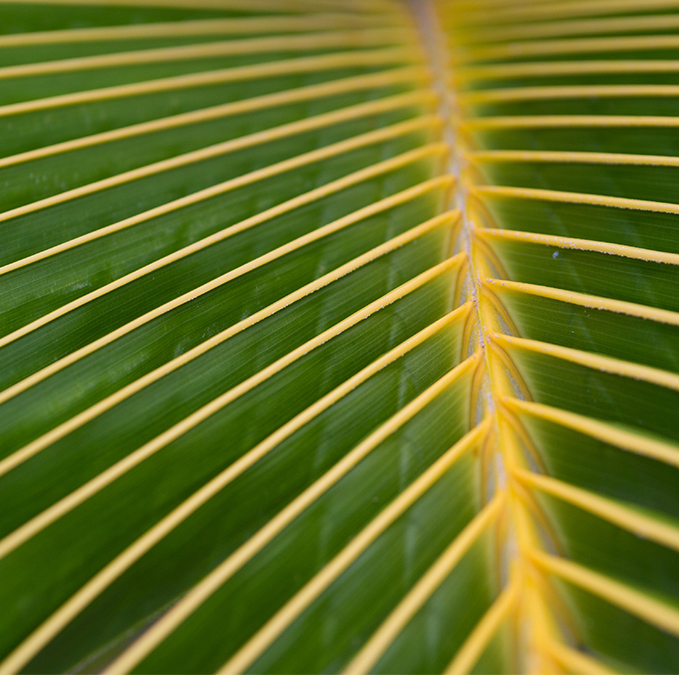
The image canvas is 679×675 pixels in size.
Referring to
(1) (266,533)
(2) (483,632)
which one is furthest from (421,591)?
(1) (266,533)

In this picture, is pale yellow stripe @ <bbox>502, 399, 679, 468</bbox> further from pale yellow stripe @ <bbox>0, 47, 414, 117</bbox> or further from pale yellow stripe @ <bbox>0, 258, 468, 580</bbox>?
pale yellow stripe @ <bbox>0, 47, 414, 117</bbox>

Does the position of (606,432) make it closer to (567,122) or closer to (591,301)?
(591,301)

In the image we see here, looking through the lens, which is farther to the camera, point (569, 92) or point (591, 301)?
point (569, 92)

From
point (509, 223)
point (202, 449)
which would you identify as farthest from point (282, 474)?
point (509, 223)

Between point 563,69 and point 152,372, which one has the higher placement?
point 563,69

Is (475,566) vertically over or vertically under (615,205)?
under

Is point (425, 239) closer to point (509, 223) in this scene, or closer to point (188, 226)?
point (509, 223)
